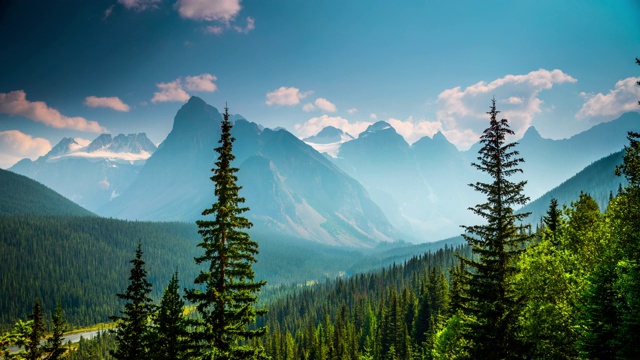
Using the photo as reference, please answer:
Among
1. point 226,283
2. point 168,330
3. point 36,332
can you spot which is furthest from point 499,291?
point 36,332

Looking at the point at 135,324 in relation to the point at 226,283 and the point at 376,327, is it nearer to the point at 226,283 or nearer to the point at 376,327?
the point at 226,283

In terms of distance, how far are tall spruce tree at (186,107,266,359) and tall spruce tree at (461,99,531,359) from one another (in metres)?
12.4

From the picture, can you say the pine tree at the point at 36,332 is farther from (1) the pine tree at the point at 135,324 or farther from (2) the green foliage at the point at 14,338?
(2) the green foliage at the point at 14,338

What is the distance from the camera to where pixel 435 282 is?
67.5m

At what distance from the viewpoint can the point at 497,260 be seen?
21.6 metres

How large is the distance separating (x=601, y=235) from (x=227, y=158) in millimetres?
26298

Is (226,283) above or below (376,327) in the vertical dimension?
above

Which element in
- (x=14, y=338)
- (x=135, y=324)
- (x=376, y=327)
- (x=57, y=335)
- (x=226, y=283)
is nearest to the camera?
(x=14, y=338)

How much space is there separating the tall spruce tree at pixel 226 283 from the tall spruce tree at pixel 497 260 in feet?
40.7

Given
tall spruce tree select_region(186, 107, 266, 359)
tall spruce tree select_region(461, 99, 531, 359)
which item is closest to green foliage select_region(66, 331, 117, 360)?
tall spruce tree select_region(186, 107, 266, 359)

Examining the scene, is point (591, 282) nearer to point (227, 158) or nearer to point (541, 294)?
point (541, 294)

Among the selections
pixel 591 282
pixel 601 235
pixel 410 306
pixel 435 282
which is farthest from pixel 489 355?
pixel 410 306

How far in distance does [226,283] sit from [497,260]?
15655 millimetres

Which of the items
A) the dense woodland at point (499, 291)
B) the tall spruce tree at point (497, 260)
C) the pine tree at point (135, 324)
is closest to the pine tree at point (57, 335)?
the dense woodland at point (499, 291)
